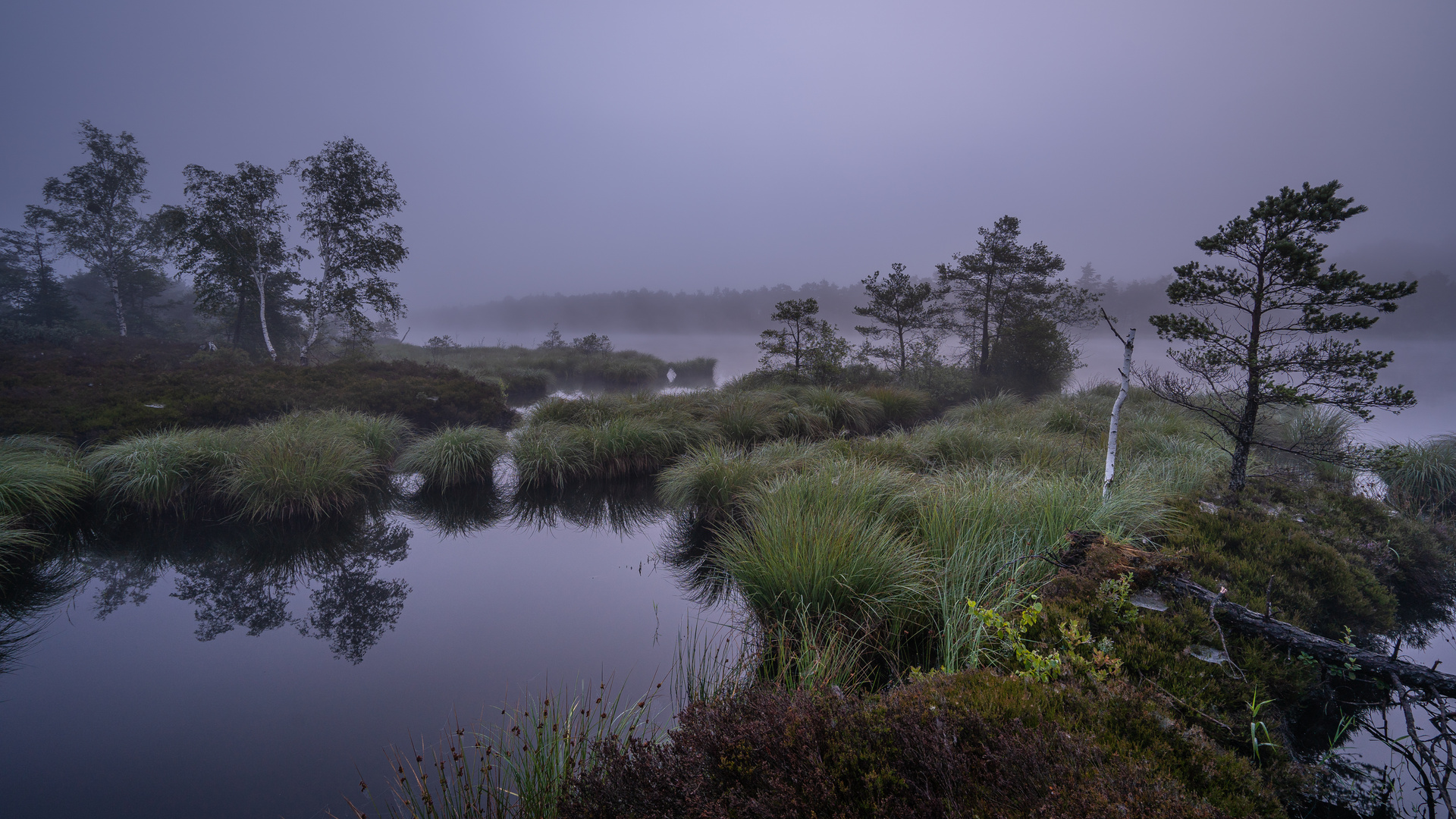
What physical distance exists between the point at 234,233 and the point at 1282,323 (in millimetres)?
22328

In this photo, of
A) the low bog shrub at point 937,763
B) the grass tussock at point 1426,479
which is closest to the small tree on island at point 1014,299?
the grass tussock at point 1426,479

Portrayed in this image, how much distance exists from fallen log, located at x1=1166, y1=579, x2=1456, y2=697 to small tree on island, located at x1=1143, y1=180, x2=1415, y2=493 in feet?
6.96

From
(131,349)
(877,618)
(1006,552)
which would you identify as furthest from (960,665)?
(131,349)

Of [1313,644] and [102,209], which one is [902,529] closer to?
[1313,644]

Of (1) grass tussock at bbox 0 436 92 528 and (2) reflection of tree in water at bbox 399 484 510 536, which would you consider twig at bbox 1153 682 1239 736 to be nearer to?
(2) reflection of tree in water at bbox 399 484 510 536

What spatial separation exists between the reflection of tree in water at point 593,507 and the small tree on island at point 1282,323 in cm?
534

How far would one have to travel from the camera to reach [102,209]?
51.4 feet

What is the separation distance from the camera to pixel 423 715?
2627 millimetres

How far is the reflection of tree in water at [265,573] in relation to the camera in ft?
11.5

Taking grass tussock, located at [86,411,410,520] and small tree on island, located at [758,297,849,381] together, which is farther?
small tree on island, located at [758,297,849,381]

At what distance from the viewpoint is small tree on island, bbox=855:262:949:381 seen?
1600 cm

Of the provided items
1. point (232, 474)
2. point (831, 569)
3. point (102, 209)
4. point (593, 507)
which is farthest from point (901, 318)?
point (102, 209)

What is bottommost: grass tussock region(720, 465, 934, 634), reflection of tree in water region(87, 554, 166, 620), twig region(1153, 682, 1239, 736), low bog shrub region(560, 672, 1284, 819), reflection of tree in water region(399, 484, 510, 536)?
reflection of tree in water region(399, 484, 510, 536)

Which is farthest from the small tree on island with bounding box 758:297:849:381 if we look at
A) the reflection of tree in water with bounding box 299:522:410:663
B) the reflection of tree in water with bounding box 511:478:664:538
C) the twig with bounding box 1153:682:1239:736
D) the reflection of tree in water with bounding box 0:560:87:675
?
the twig with bounding box 1153:682:1239:736
